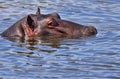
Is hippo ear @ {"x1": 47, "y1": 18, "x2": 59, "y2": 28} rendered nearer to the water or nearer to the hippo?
the hippo

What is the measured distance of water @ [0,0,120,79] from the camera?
395 inches

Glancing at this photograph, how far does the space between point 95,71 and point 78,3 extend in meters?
8.53

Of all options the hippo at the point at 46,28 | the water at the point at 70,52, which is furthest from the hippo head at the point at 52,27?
the water at the point at 70,52

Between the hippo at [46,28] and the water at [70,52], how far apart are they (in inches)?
16.8

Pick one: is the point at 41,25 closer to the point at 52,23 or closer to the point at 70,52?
the point at 52,23

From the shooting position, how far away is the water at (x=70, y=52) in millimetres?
10039

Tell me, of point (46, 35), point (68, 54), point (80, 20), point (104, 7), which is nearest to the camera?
point (68, 54)

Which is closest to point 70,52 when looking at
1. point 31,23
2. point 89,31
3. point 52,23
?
point 89,31

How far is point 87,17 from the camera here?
16.2 meters

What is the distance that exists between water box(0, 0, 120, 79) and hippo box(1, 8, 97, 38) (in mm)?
427

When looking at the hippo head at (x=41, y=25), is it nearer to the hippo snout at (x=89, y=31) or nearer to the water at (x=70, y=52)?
the water at (x=70, y=52)

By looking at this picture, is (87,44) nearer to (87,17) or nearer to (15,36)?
(15,36)

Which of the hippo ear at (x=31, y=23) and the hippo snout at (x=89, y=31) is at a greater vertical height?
the hippo ear at (x=31, y=23)

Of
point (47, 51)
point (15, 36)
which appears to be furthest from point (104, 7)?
point (47, 51)
